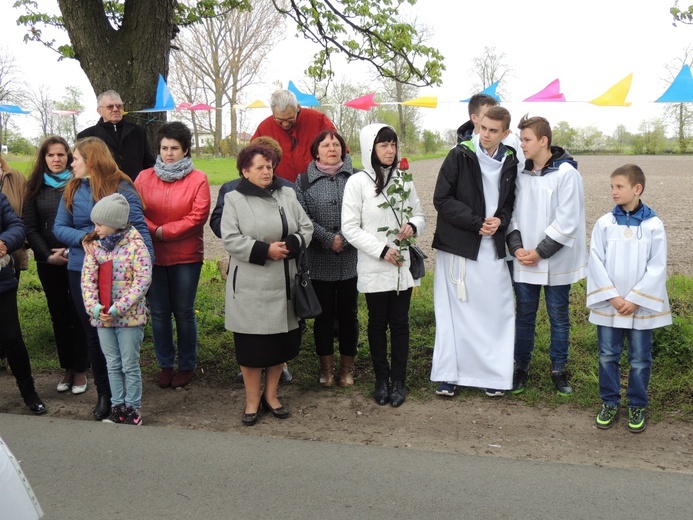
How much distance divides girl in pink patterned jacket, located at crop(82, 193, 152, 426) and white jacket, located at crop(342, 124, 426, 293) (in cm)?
151

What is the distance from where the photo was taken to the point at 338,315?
555cm

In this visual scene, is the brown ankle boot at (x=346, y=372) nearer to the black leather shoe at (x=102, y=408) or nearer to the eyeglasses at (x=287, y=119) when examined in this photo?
the black leather shoe at (x=102, y=408)

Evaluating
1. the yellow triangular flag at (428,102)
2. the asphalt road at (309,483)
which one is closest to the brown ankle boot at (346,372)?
the asphalt road at (309,483)

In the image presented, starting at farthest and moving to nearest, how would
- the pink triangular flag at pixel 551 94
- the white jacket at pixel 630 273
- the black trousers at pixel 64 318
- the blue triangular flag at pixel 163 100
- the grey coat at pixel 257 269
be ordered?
the blue triangular flag at pixel 163 100 < the pink triangular flag at pixel 551 94 < the black trousers at pixel 64 318 < the grey coat at pixel 257 269 < the white jacket at pixel 630 273

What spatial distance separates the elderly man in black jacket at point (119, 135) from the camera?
616 cm

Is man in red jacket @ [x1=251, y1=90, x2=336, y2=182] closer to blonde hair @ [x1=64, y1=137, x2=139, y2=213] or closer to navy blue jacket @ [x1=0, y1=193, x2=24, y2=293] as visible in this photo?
blonde hair @ [x1=64, y1=137, x2=139, y2=213]

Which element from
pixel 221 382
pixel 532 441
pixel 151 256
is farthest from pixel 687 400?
pixel 151 256

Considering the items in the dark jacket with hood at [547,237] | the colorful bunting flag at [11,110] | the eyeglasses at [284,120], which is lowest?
the dark jacket with hood at [547,237]

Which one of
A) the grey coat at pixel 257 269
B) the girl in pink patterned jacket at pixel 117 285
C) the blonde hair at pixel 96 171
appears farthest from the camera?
the blonde hair at pixel 96 171

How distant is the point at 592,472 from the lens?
153 inches

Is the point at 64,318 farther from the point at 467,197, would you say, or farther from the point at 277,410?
the point at 467,197

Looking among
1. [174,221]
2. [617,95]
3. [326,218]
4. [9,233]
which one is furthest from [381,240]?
[9,233]

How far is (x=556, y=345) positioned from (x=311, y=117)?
2.90 meters

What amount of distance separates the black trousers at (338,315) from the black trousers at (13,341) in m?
2.27
